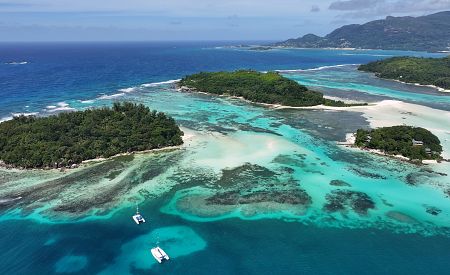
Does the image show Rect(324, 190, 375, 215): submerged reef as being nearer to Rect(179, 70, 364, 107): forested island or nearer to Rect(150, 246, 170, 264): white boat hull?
Rect(150, 246, 170, 264): white boat hull

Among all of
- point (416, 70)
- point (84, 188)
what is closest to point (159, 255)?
point (84, 188)

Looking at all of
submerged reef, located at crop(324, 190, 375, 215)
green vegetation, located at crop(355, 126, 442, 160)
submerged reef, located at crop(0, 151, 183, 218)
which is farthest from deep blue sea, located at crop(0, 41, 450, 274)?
green vegetation, located at crop(355, 126, 442, 160)

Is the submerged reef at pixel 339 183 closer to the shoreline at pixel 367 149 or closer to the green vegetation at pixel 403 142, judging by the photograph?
the shoreline at pixel 367 149

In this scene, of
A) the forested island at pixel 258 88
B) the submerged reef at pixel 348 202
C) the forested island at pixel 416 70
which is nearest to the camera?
the submerged reef at pixel 348 202

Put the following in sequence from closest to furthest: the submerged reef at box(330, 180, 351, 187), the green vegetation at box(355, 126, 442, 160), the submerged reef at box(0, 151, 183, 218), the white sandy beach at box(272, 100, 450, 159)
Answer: the submerged reef at box(0, 151, 183, 218), the submerged reef at box(330, 180, 351, 187), the green vegetation at box(355, 126, 442, 160), the white sandy beach at box(272, 100, 450, 159)

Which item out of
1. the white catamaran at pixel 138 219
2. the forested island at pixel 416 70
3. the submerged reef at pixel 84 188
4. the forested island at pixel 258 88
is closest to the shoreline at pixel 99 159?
the submerged reef at pixel 84 188

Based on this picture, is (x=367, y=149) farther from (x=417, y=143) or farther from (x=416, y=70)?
(x=416, y=70)

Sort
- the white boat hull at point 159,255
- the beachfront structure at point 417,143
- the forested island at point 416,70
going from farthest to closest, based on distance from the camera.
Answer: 1. the forested island at point 416,70
2. the beachfront structure at point 417,143
3. the white boat hull at point 159,255
